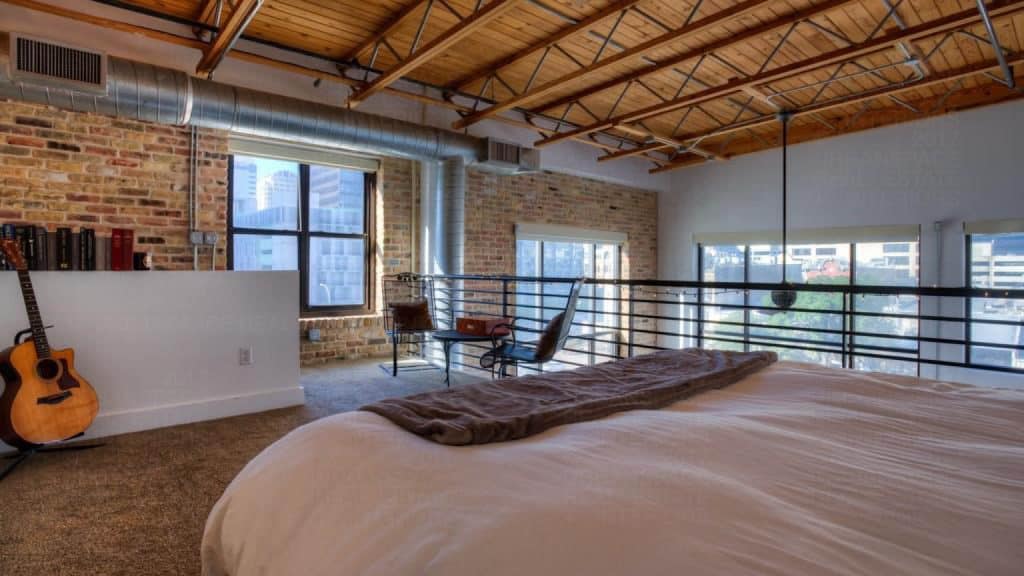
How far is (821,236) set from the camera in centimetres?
759

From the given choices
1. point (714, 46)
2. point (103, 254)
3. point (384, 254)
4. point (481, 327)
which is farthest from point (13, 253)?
point (714, 46)

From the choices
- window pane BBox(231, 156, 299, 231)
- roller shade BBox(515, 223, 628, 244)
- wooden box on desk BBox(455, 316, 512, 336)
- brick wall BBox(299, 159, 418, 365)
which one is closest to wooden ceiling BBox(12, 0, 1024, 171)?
brick wall BBox(299, 159, 418, 365)

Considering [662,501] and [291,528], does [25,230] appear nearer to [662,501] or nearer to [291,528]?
[291,528]

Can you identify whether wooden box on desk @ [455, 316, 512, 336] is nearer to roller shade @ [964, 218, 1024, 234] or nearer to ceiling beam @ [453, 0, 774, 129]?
ceiling beam @ [453, 0, 774, 129]

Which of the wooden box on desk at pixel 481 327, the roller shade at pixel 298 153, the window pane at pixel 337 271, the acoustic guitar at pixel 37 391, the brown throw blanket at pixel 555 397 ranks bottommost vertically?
the acoustic guitar at pixel 37 391

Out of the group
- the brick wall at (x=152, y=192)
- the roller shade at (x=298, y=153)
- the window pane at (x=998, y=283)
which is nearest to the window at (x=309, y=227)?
the roller shade at (x=298, y=153)

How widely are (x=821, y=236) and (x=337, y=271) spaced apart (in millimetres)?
6629

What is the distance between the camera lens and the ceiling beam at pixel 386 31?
164 inches

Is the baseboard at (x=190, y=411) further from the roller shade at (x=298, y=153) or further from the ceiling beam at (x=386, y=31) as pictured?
the ceiling beam at (x=386, y=31)

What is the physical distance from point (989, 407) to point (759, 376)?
53 cm

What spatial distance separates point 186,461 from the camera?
2.85m

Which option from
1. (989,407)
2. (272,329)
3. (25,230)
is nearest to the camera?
(989,407)

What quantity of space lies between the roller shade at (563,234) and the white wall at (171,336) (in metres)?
3.76

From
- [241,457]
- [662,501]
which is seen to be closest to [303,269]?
[241,457]
